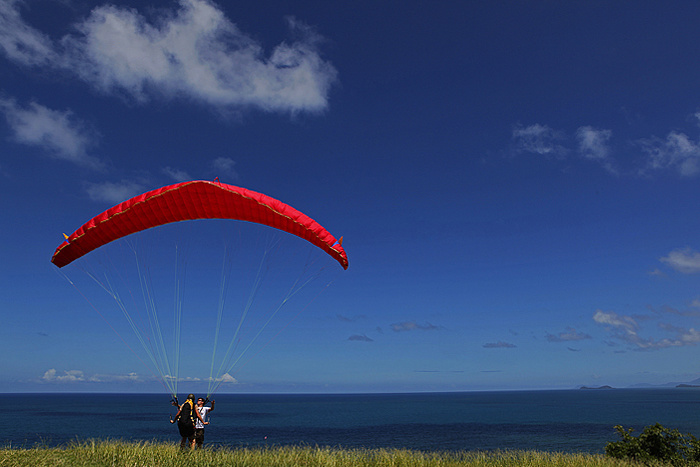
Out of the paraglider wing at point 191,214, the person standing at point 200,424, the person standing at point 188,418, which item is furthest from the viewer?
the paraglider wing at point 191,214

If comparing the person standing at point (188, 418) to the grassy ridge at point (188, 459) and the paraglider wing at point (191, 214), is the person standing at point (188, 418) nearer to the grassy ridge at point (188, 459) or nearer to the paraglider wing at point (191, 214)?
the grassy ridge at point (188, 459)

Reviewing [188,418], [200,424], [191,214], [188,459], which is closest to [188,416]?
[188,418]

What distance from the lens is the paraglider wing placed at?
11.0m

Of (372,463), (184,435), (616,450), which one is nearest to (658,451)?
(616,450)

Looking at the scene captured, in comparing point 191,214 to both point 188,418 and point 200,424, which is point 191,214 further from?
point 200,424

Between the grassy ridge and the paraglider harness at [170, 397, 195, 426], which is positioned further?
the paraglider harness at [170, 397, 195, 426]

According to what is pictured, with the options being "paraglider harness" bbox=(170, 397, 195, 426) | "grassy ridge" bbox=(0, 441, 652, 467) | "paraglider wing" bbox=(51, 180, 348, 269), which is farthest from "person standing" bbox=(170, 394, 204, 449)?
"paraglider wing" bbox=(51, 180, 348, 269)

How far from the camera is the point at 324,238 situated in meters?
11.7

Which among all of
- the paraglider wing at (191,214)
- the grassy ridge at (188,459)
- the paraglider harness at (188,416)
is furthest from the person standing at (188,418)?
the paraglider wing at (191,214)

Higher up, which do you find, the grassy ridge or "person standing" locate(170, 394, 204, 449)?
"person standing" locate(170, 394, 204, 449)

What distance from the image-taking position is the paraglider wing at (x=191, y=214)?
36.0 feet

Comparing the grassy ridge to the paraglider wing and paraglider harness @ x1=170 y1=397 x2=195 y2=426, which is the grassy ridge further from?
the paraglider wing

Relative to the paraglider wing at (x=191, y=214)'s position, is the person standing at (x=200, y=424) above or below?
below

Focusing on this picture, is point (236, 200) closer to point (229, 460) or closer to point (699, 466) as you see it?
point (229, 460)
